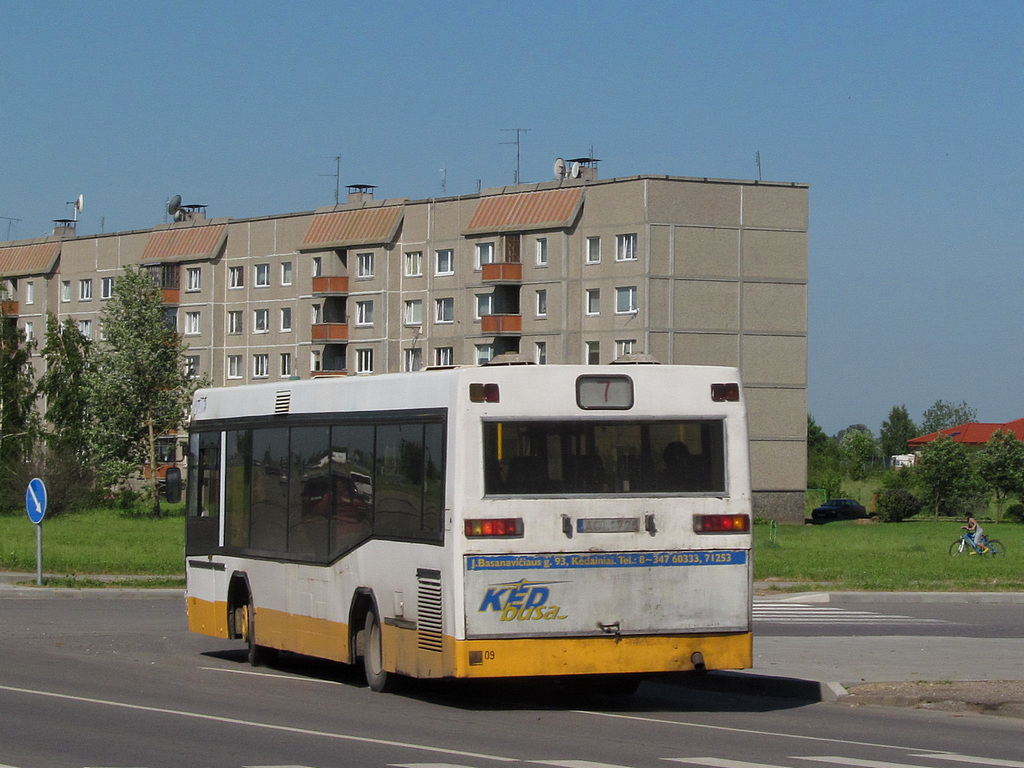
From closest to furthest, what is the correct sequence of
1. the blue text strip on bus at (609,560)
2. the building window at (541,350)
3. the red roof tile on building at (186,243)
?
the blue text strip on bus at (609,560)
the building window at (541,350)
the red roof tile on building at (186,243)

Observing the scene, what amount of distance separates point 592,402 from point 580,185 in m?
69.3

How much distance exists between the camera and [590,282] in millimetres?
80312

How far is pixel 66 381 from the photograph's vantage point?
77.9 m

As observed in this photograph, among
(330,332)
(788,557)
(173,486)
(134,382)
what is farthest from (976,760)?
(330,332)

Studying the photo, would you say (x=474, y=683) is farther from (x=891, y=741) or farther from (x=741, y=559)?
(x=891, y=741)

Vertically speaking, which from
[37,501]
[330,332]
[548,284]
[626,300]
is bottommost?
[37,501]

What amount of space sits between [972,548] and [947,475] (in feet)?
167

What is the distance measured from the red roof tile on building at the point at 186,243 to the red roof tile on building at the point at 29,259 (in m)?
8.70

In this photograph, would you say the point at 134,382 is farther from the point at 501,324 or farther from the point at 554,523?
the point at 554,523

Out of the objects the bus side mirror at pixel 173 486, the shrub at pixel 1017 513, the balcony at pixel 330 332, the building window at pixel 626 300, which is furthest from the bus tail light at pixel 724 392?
the shrub at pixel 1017 513

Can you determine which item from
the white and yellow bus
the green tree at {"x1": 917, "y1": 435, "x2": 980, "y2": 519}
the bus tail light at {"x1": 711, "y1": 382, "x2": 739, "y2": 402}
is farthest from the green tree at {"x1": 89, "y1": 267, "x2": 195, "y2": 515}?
the bus tail light at {"x1": 711, "y1": 382, "x2": 739, "y2": 402}

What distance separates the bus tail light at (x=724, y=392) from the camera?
43.2 ft

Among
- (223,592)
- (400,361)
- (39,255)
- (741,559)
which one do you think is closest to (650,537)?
(741,559)

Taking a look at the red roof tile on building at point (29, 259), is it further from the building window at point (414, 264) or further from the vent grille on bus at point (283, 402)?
the vent grille on bus at point (283, 402)
